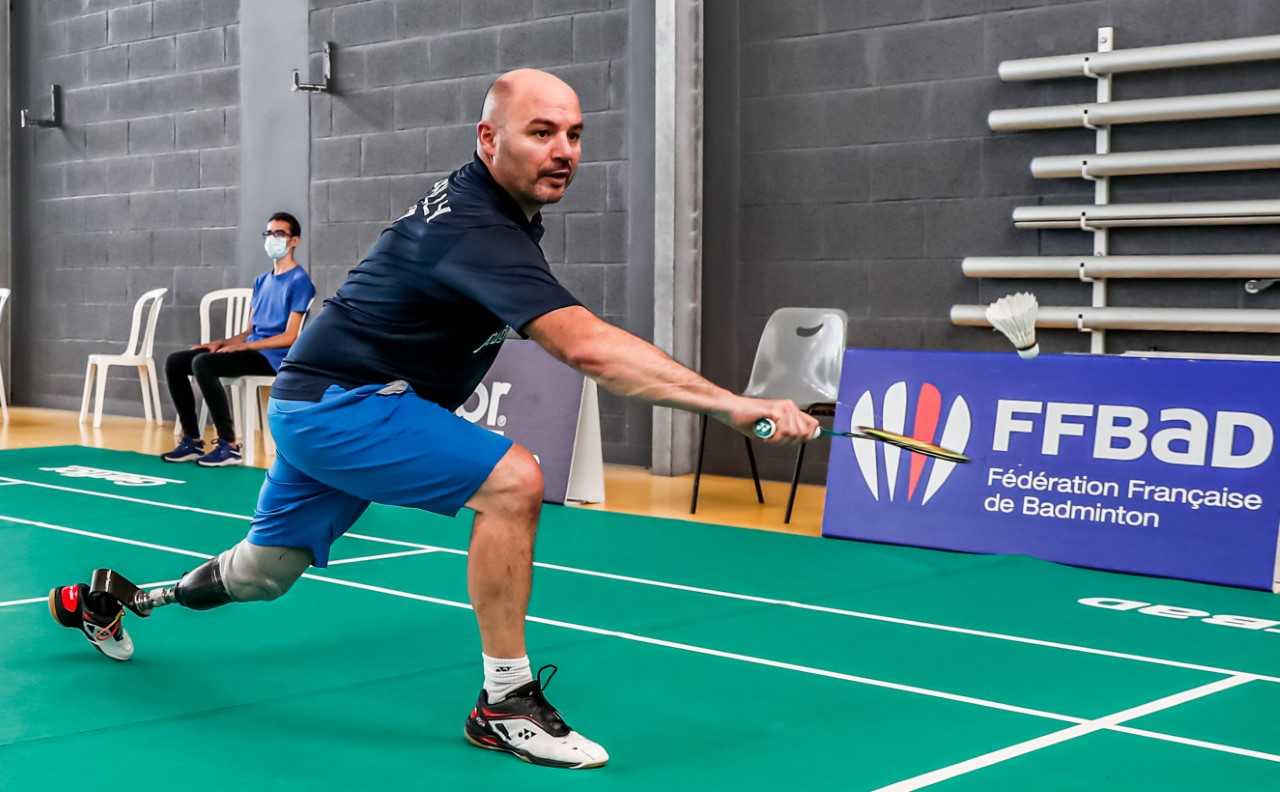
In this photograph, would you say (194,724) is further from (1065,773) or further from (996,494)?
(996,494)

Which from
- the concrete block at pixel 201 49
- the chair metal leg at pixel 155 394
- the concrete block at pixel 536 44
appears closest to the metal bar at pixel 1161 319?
the concrete block at pixel 536 44

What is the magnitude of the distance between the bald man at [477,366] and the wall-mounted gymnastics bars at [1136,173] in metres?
4.11

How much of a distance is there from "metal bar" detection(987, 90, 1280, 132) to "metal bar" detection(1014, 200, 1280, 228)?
0.38 meters

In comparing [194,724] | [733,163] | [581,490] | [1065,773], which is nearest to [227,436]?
[581,490]

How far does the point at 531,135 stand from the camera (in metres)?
3.21

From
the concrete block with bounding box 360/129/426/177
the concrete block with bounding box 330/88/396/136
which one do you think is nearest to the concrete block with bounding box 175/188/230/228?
the concrete block with bounding box 330/88/396/136

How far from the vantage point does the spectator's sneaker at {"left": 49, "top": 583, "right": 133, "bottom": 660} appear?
394 cm

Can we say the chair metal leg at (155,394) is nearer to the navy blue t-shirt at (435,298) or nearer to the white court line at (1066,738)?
the navy blue t-shirt at (435,298)

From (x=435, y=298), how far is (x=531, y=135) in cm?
40

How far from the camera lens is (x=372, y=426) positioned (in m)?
3.19

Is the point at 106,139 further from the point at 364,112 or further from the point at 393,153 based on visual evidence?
the point at 393,153

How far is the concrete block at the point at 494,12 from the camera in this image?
9.42 metres

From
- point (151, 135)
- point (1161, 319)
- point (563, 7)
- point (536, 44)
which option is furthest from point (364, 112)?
point (1161, 319)

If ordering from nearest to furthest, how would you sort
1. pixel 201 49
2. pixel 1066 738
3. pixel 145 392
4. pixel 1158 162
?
pixel 1066 738 < pixel 1158 162 < pixel 145 392 < pixel 201 49
